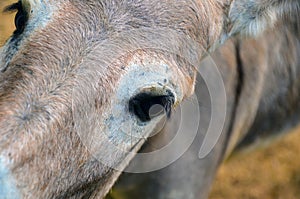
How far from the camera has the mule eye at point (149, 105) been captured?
9.16 feet

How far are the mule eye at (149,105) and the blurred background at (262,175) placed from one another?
2950mm

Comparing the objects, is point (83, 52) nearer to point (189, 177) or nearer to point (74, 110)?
point (74, 110)

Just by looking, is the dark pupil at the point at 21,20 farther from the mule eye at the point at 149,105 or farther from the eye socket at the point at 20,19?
the mule eye at the point at 149,105

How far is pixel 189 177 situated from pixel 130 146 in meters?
1.17

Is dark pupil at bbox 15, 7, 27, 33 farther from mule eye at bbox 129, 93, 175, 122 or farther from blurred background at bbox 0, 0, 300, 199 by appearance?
blurred background at bbox 0, 0, 300, 199

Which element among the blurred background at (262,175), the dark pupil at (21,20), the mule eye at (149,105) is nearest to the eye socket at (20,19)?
the dark pupil at (21,20)

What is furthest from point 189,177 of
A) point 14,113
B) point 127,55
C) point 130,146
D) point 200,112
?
point 14,113

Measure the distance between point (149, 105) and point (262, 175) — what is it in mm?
3489

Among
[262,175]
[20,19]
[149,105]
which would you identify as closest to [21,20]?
[20,19]

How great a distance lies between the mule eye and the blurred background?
295cm

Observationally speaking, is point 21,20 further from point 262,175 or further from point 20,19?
point 262,175

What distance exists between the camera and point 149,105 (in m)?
2.83

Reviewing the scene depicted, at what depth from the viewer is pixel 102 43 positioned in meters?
2.75

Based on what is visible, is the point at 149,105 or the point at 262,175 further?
the point at 262,175
